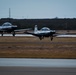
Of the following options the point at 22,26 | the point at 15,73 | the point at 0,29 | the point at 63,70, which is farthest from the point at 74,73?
the point at 22,26

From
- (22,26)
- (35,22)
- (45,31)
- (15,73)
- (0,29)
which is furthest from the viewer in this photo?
(35,22)

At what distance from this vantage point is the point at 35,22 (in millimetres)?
140000

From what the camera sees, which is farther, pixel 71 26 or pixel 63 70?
pixel 71 26

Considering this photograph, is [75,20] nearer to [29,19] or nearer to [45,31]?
[29,19]

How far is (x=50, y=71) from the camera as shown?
12648 mm

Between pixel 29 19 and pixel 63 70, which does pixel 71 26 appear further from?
pixel 63 70

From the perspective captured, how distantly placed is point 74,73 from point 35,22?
12816cm

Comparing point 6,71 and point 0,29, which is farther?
point 0,29

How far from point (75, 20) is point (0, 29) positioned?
7382 cm

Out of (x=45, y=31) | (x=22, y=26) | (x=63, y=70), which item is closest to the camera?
(x=63, y=70)

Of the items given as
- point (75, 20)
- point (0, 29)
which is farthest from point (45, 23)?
point (0, 29)

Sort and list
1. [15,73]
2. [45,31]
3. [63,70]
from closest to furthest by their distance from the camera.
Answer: [15,73] → [63,70] → [45,31]

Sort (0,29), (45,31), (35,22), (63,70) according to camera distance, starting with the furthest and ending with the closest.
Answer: (35,22) → (0,29) → (45,31) → (63,70)

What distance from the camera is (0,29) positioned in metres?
74.9
